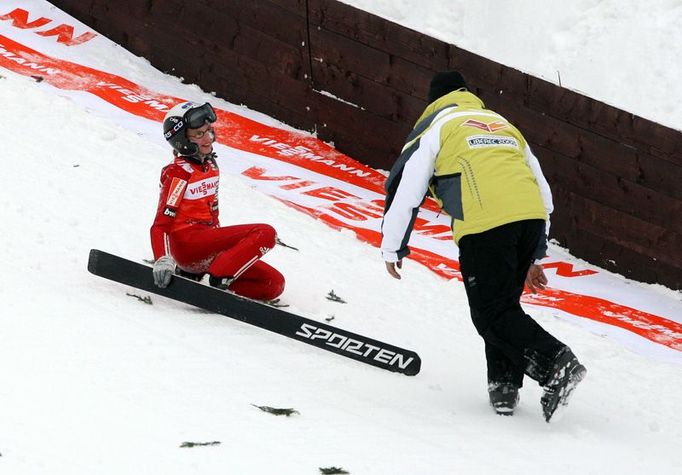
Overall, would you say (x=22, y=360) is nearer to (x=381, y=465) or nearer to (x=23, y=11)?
(x=381, y=465)

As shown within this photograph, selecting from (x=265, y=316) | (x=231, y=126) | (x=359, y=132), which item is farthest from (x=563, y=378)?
(x=231, y=126)

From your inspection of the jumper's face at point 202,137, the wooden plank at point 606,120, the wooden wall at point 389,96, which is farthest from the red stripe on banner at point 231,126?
the jumper's face at point 202,137

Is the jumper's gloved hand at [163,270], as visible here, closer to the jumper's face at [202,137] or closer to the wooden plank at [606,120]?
the jumper's face at [202,137]

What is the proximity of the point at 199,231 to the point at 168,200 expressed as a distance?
0.28 meters

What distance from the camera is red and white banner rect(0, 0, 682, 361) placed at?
718 centimetres

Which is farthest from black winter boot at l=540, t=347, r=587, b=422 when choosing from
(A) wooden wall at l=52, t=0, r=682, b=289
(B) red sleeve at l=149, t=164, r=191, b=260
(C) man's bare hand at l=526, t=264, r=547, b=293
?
Result: (A) wooden wall at l=52, t=0, r=682, b=289

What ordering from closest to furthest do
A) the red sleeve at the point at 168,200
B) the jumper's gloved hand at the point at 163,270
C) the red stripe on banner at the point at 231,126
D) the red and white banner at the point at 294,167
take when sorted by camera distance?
1. the jumper's gloved hand at the point at 163,270
2. the red sleeve at the point at 168,200
3. the red and white banner at the point at 294,167
4. the red stripe on banner at the point at 231,126

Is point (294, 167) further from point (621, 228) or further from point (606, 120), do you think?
point (621, 228)

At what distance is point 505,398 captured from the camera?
4773 mm

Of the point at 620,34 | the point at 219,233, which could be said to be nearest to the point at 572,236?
the point at 620,34

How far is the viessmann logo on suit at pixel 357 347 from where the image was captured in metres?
5.21

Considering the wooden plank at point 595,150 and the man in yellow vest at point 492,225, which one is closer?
the man in yellow vest at point 492,225

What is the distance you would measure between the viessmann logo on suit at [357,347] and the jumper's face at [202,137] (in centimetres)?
114

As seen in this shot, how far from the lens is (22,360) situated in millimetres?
4254
